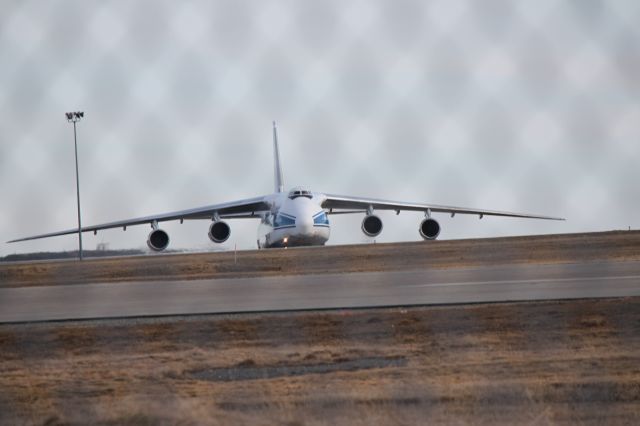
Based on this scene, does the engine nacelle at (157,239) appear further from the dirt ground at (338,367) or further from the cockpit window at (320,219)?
the dirt ground at (338,367)

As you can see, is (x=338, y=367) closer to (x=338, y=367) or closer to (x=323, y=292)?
(x=338, y=367)

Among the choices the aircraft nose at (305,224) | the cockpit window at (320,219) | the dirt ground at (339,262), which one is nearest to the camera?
the dirt ground at (339,262)

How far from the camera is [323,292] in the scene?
8.64m

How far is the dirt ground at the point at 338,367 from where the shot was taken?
374cm

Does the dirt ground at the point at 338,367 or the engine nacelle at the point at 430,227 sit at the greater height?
the engine nacelle at the point at 430,227

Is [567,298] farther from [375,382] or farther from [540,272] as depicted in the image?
[375,382]

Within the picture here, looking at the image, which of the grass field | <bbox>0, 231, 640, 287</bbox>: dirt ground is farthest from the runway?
<bbox>0, 231, 640, 287</bbox>: dirt ground

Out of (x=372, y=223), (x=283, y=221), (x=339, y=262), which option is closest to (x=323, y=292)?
(x=339, y=262)

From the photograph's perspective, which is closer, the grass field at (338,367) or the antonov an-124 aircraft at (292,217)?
the grass field at (338,367)

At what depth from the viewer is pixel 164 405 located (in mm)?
3877

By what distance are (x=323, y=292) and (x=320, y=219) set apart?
13166mm

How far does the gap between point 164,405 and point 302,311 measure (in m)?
3.69

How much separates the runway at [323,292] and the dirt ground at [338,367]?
1.71 ft

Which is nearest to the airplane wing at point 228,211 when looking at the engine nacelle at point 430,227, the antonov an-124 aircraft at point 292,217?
the antonov an-124 aircraft at point 292,217
